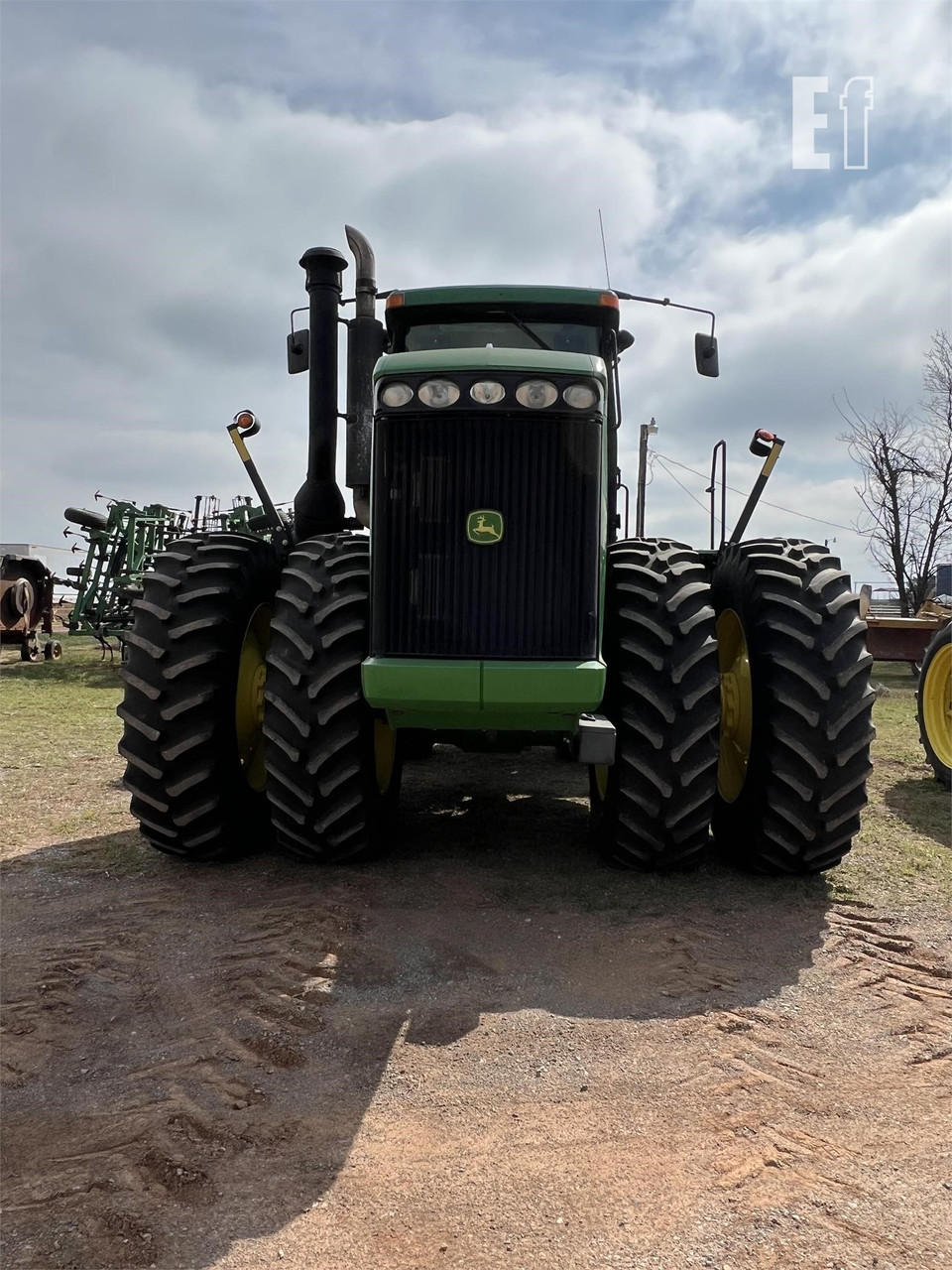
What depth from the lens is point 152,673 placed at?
4258 mm

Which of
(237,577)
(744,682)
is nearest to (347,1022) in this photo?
(237,577)

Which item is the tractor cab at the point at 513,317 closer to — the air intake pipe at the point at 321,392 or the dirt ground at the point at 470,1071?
the air intake pipe at the point at 321,392

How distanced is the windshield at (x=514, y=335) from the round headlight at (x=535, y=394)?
3.81 feet

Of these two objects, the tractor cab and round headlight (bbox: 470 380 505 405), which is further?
the tractor cab

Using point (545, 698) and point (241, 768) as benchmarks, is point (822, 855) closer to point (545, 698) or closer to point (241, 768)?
point (545, 698)

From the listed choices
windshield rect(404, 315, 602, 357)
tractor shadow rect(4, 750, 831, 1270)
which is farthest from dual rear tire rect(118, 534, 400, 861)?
windshield rect(404, 315, 602, 357)

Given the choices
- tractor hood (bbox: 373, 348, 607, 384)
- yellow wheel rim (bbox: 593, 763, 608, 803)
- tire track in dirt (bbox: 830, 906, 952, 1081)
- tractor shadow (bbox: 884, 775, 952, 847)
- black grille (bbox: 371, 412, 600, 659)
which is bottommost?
tractor shadow (bbox: 884, 775, 952, 847)

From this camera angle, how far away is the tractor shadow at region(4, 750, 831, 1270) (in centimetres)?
215

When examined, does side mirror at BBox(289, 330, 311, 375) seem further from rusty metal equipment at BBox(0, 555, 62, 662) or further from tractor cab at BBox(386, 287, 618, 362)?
rusty metal equipment at BBox(0, 555, 62, 662)

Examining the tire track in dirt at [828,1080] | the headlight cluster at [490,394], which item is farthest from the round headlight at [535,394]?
the tire track in dirt at [828,1080]

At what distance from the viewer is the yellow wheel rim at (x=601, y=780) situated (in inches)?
172

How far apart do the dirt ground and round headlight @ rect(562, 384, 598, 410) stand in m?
2.12

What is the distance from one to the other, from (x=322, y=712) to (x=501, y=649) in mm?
846

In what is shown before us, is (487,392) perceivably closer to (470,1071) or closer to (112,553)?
(470,1071)
